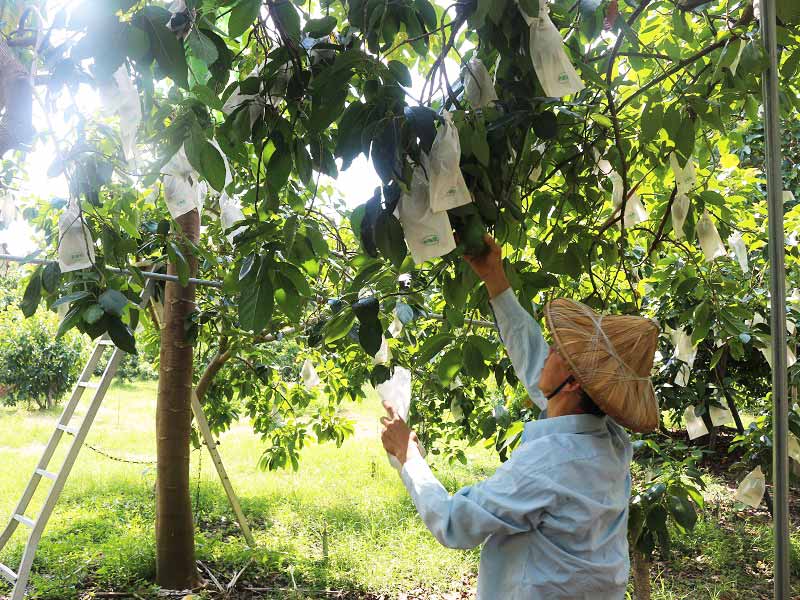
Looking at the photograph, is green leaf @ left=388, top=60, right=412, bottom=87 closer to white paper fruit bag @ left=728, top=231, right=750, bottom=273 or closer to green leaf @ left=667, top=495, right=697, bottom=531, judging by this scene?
white paper fruit bag @ left=728, top=231, right=750, bottom=273

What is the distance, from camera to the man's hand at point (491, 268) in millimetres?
1260

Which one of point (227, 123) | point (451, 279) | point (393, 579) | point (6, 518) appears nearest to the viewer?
point (227, 123)

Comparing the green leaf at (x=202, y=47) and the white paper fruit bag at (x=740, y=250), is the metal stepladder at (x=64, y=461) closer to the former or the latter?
the green leaf at (x=202, y=47)

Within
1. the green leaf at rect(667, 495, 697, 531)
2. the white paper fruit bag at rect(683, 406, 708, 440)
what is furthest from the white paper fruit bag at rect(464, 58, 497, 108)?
the white paper fruit bag at rect(683, 406, 708, 440)

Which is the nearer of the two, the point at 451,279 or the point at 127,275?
the point at 451,279

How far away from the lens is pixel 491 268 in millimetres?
1309

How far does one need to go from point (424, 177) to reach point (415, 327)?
7.63 ft

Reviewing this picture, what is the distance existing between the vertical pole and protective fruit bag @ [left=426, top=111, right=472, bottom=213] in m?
0.46

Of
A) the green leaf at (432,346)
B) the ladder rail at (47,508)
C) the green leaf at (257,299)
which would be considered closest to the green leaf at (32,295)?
the green leaf at (257,299)

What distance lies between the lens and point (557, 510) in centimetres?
106

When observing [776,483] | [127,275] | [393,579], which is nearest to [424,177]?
[776,483]

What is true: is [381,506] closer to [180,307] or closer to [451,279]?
[180,307]

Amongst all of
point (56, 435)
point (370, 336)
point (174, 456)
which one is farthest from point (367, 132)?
point (174, 456)

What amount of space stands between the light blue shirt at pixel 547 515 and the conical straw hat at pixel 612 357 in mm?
58
